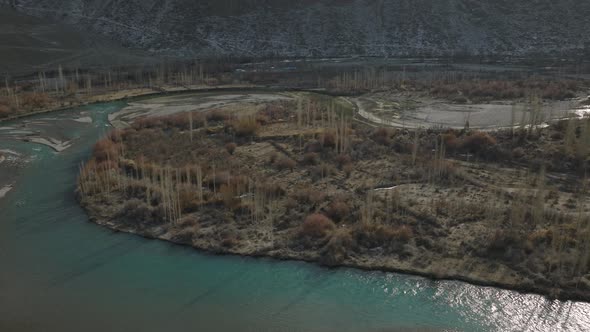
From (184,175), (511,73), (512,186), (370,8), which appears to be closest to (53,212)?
(184,175)

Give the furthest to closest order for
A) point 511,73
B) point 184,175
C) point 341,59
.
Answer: point 341,59, point 511,73, point 184,175

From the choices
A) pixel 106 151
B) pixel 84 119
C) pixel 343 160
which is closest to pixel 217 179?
pixel 343 160

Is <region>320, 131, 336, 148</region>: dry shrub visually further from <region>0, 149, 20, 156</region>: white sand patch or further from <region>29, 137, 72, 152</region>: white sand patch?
<region>0, 149, 20, 156</region>: white sand patch

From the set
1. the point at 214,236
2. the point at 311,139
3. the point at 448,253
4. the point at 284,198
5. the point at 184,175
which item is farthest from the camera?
the point at 311,139

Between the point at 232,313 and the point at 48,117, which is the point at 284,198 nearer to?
the point at 232,313

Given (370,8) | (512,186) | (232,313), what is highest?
(370,8)

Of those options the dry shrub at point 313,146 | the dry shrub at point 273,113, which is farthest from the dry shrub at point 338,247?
the dry shrub at point 273,113

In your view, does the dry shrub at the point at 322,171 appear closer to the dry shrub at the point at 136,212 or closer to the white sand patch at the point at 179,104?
the dry shrub at the point at 136,212
